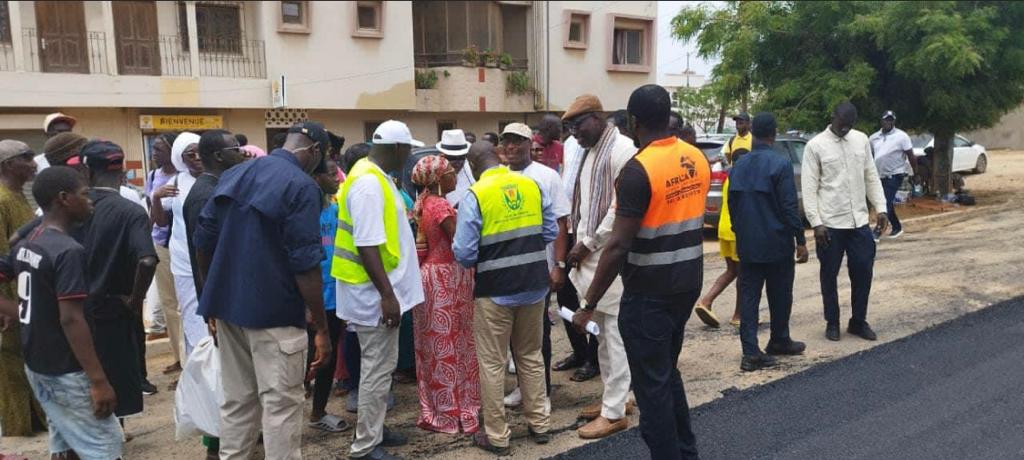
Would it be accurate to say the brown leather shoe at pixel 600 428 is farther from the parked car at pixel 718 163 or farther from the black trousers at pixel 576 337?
the parked car at pixel 718 163

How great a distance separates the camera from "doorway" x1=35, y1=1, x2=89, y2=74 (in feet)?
59.3

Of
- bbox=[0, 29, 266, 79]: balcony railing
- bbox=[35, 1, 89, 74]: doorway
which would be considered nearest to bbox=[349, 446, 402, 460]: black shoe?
bbox=[0, 29, 266, 79]: balcony railing

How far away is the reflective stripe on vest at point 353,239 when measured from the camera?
13.1 ft

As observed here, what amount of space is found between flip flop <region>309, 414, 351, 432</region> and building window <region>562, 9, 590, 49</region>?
840 inches

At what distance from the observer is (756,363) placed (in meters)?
5.61

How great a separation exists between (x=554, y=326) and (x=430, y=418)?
2622 millimetres

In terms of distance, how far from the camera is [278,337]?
3424 mm

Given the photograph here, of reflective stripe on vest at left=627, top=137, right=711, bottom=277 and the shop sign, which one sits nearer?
reflective stripe on vest at left=627, top=137, right=711, bottom=277

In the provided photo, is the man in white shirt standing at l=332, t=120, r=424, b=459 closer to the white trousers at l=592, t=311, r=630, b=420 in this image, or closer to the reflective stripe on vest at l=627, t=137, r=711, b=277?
the white trousers at l=592, t=311, r=630, b=420

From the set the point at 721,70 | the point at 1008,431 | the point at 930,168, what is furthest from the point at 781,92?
the point at 1008,431

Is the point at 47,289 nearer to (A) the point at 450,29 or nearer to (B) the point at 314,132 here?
(B) the point at 314,132

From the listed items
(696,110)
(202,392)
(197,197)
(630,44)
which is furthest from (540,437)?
(696,110)

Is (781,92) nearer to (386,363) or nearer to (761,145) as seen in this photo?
(761,145)

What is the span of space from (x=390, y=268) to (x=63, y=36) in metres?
18.0
